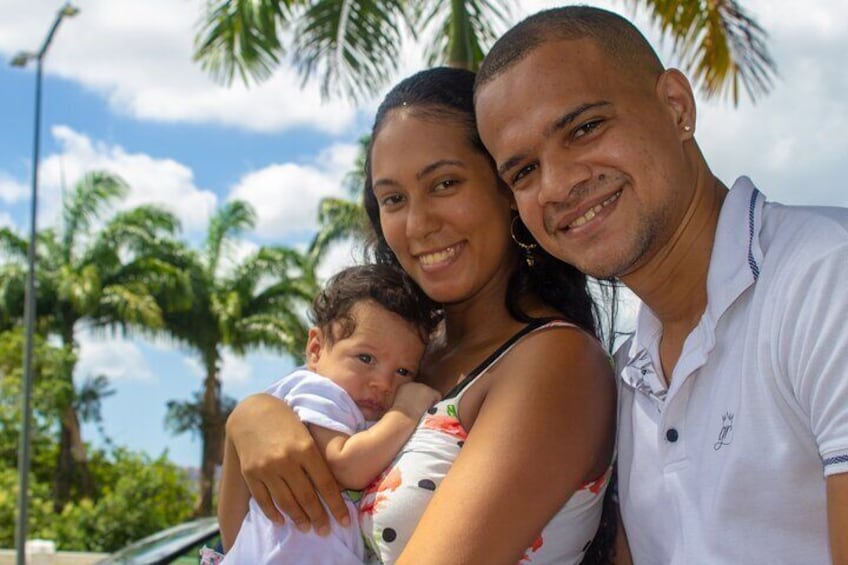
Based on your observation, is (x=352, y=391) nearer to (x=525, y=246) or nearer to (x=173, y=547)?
(x=525, y=246)

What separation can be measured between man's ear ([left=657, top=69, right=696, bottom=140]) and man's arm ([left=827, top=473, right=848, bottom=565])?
38.8 inches

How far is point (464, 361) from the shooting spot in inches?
119

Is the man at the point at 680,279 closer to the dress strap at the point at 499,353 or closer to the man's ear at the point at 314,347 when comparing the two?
the dress strap at the point at 499,353

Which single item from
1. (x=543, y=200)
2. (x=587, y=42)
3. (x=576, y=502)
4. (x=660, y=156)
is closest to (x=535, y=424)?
(x=576, y=502)

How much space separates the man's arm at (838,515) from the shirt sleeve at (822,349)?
0.8 inches

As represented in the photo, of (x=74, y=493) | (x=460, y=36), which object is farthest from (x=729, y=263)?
(x=74, y=493)

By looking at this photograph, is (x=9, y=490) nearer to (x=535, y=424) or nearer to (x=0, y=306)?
(x=0, y=306)

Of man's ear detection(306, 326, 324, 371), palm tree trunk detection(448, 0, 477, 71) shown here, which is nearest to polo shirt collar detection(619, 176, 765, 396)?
man's ear detection(306, 326, 324, 371)

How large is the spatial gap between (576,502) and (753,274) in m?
0.78

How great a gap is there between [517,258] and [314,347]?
71 centimetres

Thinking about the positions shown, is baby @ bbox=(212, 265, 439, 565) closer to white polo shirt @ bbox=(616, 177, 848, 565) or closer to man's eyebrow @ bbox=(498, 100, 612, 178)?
white polo shirt @ bbox=(616, 177, 848, 565)

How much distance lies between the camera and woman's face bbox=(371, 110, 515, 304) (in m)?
2.88

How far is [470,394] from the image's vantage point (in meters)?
2.65

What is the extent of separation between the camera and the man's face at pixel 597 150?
93.1 inches
